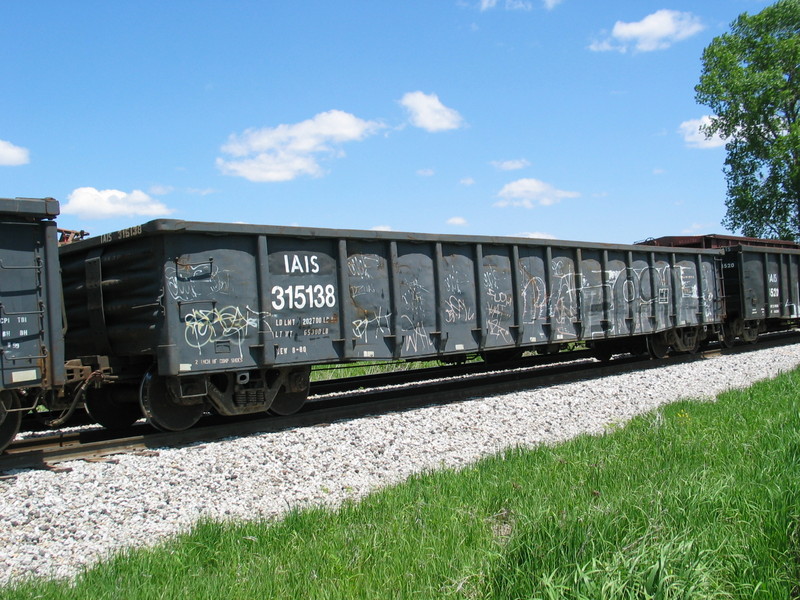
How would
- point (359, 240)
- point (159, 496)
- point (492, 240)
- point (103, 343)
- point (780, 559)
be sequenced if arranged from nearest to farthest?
1. point (780, 559)
2. point (159, 496)
3. point (103, 343)
4. point (359, 240)
5. point (492, 240)

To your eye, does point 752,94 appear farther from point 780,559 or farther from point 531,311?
point 780,559

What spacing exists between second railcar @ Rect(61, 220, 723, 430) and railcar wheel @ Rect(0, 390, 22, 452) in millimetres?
1225

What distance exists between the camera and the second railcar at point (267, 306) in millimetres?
8555

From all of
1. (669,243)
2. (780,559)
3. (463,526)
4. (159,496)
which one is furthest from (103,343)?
(669,243)

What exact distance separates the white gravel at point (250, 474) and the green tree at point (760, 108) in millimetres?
34969

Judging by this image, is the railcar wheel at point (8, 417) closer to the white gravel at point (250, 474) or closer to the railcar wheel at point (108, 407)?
the white gravel at point (250, 474)

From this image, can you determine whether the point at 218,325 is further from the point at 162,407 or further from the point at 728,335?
the point at 728,335

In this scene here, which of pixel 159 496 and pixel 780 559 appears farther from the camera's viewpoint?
pixel 159 496

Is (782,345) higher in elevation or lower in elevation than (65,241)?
lower

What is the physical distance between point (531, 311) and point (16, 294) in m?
8.64

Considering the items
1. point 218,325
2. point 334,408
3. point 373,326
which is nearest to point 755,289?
point 373,326

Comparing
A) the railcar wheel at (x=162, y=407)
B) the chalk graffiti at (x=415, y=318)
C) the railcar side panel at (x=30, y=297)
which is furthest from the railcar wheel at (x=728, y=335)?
the railcar side panel at (x=30, y=297)

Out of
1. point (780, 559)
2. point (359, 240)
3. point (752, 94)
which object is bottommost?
point (780, 559)

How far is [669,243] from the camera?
19.4 meters
